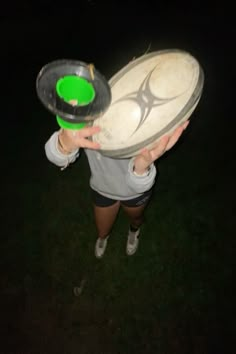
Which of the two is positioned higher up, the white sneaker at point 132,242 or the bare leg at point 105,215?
A: the bare leg at point 105,215

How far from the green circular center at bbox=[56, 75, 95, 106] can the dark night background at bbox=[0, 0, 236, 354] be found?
5.53 ft

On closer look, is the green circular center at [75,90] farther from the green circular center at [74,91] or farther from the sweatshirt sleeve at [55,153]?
the sweatshirt sleeve at [55,153]

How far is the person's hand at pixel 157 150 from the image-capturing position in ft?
4.68

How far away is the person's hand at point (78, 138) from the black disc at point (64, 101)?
111mm

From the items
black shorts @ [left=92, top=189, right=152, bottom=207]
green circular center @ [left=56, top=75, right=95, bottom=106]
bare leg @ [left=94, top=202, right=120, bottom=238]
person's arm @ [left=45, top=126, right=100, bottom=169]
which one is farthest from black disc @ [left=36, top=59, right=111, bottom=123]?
bare leg @ [left=94, top=202, right=120, bottom=238]

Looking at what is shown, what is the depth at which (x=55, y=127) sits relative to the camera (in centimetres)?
351

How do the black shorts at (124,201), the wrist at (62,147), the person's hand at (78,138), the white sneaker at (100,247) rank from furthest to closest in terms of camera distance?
1. the white sneaker at (100,247)
2. the black shorts at (124,201)
3. the wrist at (62,147)
4. the person's hand at (78,138)

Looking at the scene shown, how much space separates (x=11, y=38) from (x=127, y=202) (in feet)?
11.9

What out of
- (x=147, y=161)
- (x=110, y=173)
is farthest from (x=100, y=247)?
(x=147, y=161)

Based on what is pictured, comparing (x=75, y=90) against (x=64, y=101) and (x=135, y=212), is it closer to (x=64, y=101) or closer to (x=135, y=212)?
(x=64, y=101)

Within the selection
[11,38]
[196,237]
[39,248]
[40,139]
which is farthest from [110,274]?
[11,38]

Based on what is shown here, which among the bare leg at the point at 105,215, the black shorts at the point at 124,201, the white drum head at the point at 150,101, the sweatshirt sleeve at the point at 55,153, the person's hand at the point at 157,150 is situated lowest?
the bare leg at the point at 105,215

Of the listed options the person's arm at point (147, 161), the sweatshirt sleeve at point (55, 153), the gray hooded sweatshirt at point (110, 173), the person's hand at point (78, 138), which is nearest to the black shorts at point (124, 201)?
the gray hooded sweatshirt at point (110, 173)

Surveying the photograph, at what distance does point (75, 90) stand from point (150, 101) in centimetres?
32
